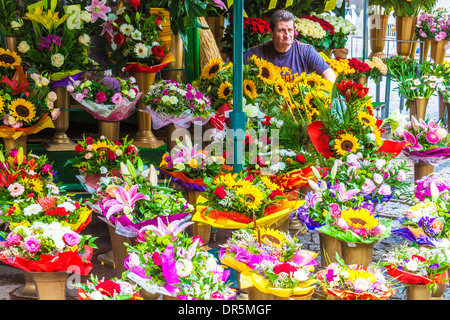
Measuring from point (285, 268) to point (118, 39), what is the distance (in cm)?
195

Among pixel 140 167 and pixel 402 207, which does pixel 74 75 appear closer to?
pixel 140 167

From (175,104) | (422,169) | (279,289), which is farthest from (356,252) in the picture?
(175,104)

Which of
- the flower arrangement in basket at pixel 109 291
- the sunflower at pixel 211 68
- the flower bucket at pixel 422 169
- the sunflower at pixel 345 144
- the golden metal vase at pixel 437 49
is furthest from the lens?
the golden metal vase at pixel 437 49

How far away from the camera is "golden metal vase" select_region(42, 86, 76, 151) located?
346 cm

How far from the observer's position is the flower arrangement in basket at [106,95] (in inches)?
128

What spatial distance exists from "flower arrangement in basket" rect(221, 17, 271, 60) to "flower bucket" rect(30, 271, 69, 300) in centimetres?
307

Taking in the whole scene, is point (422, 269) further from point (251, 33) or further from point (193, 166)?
point (251, 33)

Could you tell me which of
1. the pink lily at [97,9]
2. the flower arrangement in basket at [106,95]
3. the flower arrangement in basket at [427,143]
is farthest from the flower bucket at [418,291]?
the pink lily at [97,9]

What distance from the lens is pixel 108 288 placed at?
1.75 m

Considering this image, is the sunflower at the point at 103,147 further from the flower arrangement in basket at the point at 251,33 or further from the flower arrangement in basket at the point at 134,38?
the flower arrangement in basket at the point at 251,33

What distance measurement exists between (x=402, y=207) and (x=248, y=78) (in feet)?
4.25

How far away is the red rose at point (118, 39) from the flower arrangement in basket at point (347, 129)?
116 cm

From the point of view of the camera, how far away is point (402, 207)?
3.91 metres
